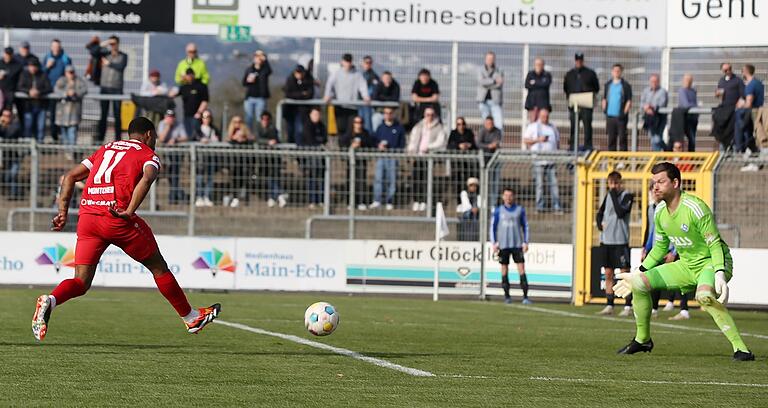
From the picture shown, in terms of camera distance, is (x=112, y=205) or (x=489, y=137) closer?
(x=112, y=205)

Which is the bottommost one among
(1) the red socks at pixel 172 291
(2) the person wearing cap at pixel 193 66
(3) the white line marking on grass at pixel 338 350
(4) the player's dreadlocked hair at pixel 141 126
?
(3) the white line marking on grass at pixel 338 350

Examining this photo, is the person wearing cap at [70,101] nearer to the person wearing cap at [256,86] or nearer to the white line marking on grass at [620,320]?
the person wearing cap at [256,86]

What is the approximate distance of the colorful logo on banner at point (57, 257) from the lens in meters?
23.5

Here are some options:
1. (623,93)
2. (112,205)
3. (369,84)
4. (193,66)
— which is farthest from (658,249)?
(193,66)

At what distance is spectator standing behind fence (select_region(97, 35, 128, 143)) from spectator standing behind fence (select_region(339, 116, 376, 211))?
178 inches

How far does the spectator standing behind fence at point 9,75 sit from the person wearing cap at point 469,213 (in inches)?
355

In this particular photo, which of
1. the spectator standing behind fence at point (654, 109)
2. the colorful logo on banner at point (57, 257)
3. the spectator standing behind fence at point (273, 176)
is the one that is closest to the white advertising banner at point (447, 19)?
the spectator standing behind fence at point (654, 109)

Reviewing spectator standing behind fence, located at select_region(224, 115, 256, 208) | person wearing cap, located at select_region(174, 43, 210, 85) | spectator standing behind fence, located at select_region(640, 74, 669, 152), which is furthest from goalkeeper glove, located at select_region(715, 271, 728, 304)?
person wearing cap, located at select_region(174, 43, 210, 85)

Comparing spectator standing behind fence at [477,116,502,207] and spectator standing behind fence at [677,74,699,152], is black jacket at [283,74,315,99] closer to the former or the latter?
spectator standing behind fence at [477,116,502,207]

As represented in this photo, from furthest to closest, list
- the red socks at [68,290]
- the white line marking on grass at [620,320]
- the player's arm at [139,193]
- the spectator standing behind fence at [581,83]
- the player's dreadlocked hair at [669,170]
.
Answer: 1. the spectator standing behind fence at [581,83]
2. the white line marking on grass at [620,320]
3. the player's dreadlocked hair at [669,170]
4. the red socks at [68,290]
5. the player's arm at [139,193]

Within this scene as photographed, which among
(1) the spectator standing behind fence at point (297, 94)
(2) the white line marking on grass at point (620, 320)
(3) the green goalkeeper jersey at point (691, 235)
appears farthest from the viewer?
(1) the spectator standing behind fence at point (297, 94)

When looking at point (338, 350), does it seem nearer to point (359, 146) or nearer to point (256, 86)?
point (359, 146)

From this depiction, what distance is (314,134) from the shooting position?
87.0ft

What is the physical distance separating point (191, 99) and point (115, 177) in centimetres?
1530
